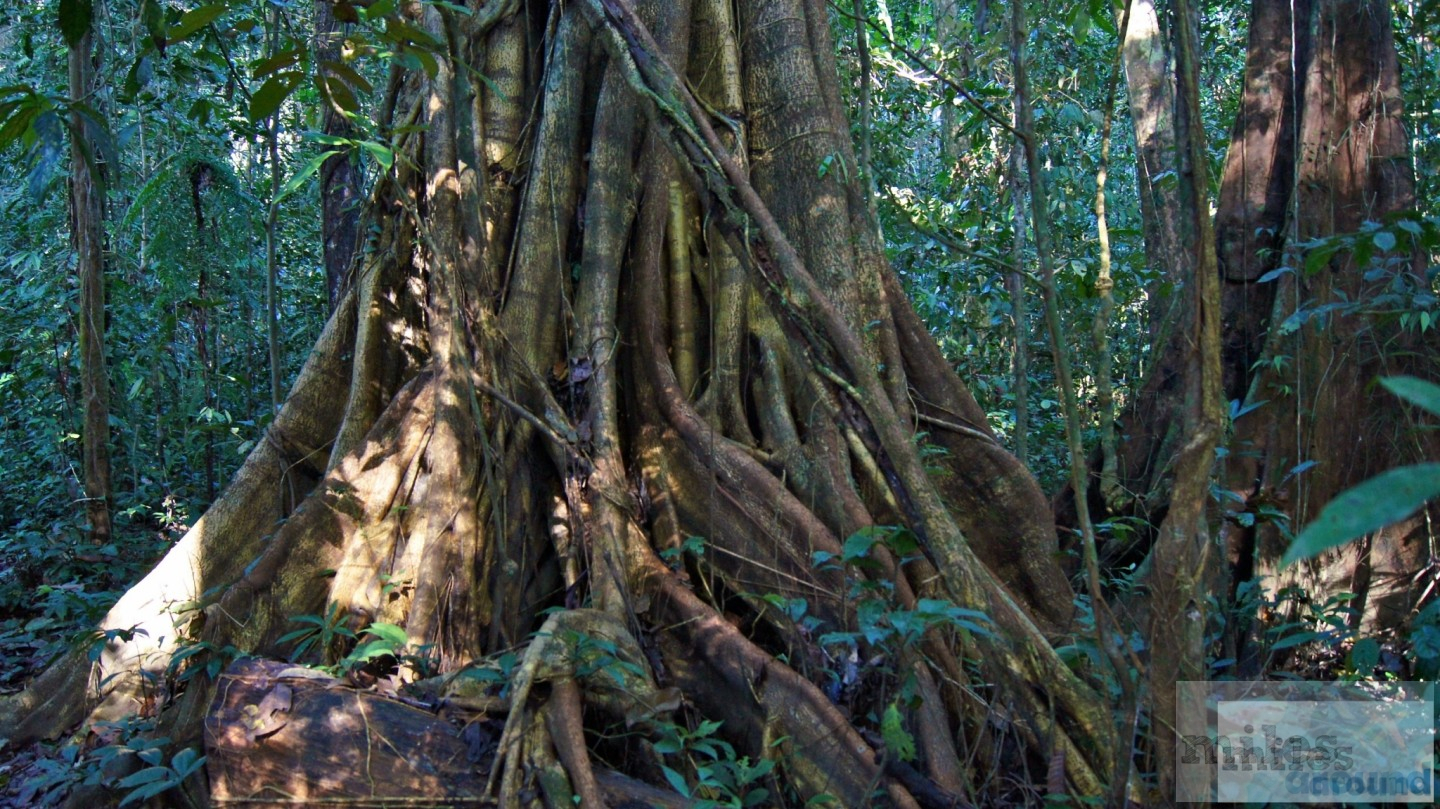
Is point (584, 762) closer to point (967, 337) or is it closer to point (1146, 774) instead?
point (1146, 774)

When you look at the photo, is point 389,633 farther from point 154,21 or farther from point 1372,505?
point 1372,505

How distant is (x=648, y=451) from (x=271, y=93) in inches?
89.2

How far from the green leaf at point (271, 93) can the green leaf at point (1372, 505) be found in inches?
71.4

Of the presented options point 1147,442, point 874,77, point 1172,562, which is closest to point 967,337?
point 874,77

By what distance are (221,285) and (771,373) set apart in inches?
191

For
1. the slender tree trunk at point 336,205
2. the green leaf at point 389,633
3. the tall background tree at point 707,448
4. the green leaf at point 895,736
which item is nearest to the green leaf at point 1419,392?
the tall background tree at point 707,448

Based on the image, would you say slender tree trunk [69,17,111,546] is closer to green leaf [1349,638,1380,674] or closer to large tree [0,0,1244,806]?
large tree [0,0,1244,806]

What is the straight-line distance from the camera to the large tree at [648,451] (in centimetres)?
288

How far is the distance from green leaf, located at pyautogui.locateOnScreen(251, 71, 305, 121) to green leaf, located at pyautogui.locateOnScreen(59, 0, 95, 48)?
0.32m

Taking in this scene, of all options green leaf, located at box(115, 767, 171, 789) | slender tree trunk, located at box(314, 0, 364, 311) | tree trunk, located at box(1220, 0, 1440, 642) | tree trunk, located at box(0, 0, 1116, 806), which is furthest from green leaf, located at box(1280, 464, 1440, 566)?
slender tree trunk, located at box(314, 0, 364, 311)

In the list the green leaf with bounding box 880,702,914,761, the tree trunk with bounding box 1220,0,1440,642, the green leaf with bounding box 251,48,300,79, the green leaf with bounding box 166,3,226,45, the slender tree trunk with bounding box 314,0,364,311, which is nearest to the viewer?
the green leaf with bounding box 166,3,226,45

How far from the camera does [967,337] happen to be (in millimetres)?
8109

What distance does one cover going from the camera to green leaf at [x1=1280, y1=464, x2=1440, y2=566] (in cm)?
82

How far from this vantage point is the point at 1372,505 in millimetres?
837
